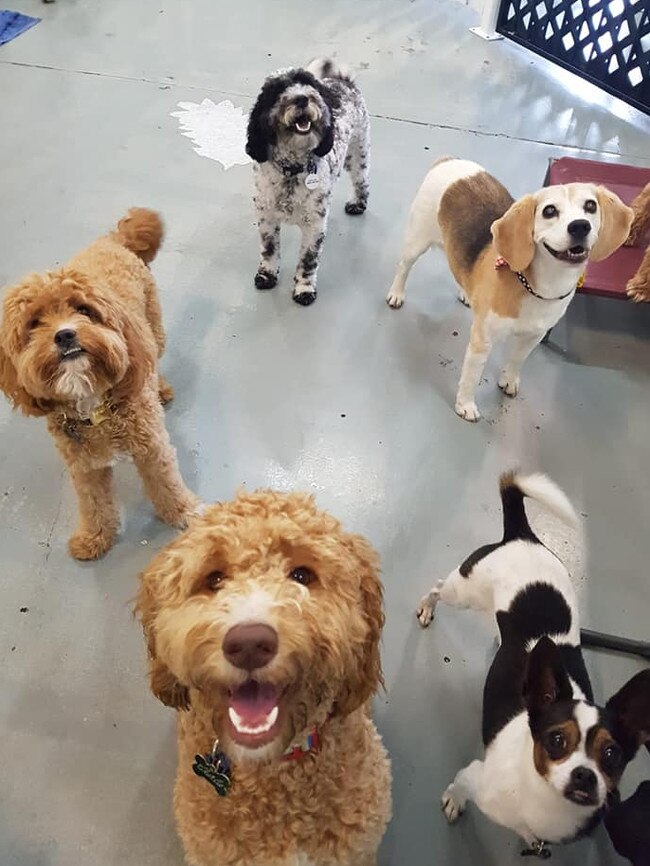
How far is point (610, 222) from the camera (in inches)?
86.6

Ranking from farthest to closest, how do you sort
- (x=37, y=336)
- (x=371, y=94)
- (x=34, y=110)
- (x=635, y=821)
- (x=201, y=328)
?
(x=371, y=94), (x=34, y=110), (x=201, y=328), (x=37, y=336), (x=635, y=821)

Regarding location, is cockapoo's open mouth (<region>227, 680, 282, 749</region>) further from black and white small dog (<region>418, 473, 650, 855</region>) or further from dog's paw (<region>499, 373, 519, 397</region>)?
dog's paw (<region>499, 373, 519, 397</region>)

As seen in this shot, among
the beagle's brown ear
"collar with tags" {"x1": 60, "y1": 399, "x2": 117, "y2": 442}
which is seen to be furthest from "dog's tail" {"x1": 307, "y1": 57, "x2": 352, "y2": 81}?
"collar with tags" {"x1": 60, "y1": 399, "x2": 117, "y2": 442}

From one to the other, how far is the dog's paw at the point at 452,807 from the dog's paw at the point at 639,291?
2046mm

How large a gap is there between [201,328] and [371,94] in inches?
98.0

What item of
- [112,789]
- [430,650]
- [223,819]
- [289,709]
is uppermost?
[289,709]

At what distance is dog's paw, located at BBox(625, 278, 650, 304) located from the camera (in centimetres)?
278

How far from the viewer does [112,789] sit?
1769mm

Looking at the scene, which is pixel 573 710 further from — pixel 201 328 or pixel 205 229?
pixel 205 229

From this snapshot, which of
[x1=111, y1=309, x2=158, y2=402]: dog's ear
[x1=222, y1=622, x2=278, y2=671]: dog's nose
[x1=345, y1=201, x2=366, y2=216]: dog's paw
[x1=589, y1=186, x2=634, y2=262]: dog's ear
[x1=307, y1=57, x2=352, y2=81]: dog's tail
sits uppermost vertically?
[x1=307, y1=57, x2=352, y2=81]: dog's tail

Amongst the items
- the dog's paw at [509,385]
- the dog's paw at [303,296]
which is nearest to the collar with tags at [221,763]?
the dog's paw at [509,385]

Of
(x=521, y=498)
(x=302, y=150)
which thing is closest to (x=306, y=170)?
(x=302, y=150)

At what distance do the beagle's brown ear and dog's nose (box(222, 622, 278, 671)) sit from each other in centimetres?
165

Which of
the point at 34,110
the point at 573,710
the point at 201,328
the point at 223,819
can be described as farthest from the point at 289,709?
the point at 34,110
